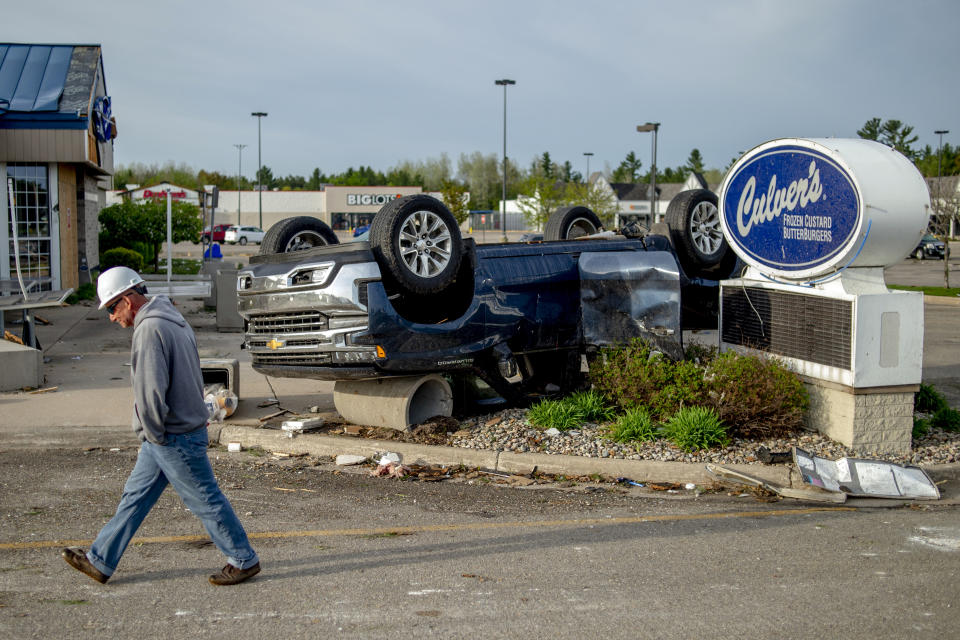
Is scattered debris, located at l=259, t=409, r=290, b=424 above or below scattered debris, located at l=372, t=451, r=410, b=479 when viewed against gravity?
above

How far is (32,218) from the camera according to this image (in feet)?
63.4

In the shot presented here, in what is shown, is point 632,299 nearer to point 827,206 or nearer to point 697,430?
point 697,430

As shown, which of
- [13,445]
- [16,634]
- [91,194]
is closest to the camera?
[16,634]

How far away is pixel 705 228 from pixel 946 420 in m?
3.26

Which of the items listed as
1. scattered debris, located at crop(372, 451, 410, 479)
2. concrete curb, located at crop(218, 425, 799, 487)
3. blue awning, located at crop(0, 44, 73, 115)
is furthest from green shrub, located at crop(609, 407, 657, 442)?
blue awning, located at crop(0, 44, 73, 115)

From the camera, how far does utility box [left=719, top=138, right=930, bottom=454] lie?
7629mm

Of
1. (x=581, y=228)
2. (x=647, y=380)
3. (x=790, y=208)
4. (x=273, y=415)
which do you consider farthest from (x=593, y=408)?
(x=581, y=228)

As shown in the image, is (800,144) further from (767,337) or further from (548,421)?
(548,421)

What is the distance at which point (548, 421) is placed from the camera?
818 centimetres

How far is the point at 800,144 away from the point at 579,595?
205 inches

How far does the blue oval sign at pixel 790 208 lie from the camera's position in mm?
7801

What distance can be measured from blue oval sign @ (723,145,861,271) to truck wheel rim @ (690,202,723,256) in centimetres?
108

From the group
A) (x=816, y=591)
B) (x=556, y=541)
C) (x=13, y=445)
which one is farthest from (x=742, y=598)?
(x=13, y=445)

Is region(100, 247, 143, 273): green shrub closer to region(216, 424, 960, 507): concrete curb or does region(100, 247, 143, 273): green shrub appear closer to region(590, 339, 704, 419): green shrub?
region(216, 424, 960, 507): concrete curb
